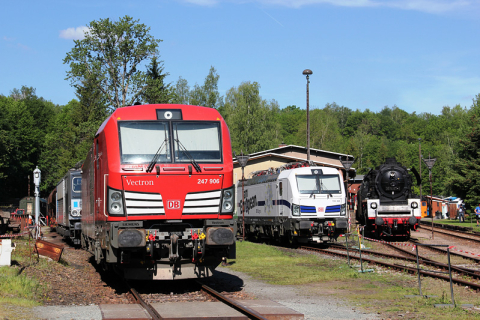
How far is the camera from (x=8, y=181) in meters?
79.1

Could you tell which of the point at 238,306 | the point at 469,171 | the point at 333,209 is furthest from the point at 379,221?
the point at 469,171

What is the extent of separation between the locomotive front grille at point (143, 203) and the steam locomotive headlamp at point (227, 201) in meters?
1.19

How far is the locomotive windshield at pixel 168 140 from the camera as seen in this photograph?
10461 millimetres

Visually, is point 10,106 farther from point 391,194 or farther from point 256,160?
point 391,194

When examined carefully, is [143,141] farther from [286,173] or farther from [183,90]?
[183,90]

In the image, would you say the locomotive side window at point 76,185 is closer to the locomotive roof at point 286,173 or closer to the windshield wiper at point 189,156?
the locomotive roof at point 286,173

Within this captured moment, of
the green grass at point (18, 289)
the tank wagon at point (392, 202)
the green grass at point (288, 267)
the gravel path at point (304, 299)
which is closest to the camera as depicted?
the gravel path at point (304, 299)

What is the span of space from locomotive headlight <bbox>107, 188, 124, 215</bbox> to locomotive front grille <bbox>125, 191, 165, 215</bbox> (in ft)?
0.38

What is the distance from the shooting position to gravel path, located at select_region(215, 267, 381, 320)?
896 centimetres

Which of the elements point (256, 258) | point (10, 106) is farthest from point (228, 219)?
point (10, 106)

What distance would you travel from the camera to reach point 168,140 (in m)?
10.7

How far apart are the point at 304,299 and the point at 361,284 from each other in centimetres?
239

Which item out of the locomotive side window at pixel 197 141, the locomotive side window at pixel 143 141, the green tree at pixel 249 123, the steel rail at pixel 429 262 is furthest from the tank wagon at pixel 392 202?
the green tree at pixel 249 123

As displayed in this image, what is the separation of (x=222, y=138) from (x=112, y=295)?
394cm
